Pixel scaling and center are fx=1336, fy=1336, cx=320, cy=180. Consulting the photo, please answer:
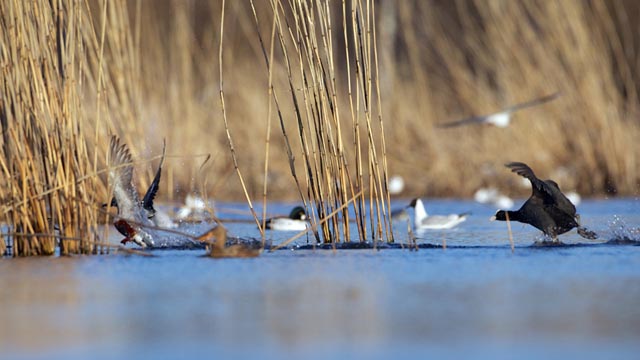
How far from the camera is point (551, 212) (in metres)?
8.72

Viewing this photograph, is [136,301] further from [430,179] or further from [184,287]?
[430,179]

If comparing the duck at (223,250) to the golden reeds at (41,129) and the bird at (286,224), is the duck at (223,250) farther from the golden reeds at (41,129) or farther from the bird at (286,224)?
the bird at (286,224)

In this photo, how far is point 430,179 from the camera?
14.2 metres

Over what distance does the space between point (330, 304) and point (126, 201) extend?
2844 millimetres

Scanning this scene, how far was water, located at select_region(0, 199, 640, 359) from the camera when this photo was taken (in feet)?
14.7

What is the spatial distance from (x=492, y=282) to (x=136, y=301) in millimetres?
1668

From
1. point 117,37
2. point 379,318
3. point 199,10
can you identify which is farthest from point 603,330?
point 199,10

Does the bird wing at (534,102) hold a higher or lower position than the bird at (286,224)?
higher

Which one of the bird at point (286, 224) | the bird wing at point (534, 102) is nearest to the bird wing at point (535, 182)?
the bird at point (286, 224)

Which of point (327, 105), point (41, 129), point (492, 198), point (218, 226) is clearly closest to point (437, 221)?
point (492, 198)

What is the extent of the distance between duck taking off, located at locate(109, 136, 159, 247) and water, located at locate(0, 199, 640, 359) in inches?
13.1

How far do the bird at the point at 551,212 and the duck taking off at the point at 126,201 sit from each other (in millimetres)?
2320

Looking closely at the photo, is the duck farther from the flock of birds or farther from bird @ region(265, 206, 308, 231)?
bird @ region(265, 206, 308, 231)

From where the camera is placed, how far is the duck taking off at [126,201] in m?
8.02
